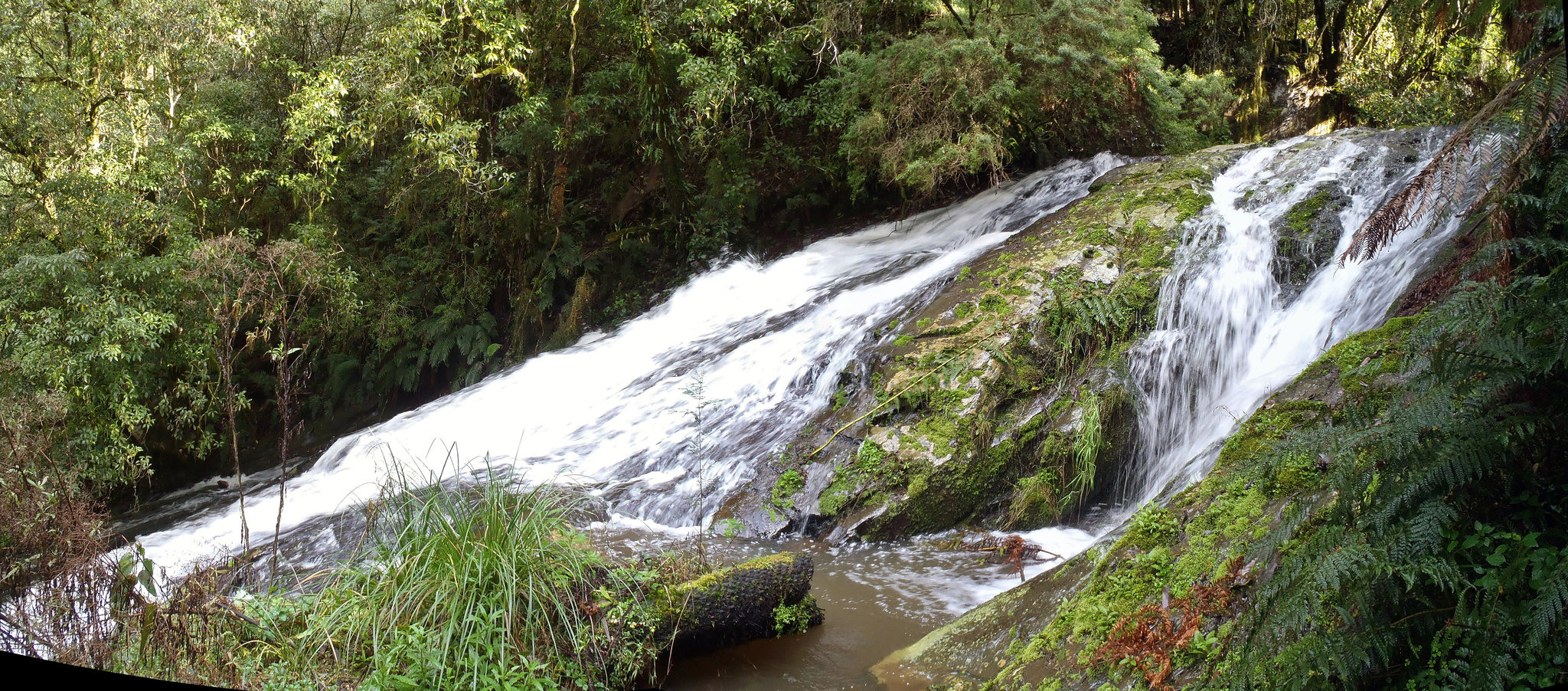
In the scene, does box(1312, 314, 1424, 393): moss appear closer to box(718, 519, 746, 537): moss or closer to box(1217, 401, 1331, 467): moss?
box(1217, 401, 1331, 467): moss

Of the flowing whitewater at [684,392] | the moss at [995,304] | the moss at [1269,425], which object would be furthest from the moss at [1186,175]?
the moss at [1269,425]

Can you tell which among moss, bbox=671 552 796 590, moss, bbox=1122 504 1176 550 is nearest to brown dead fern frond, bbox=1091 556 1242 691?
moss, bbox=1122 504 1176 550

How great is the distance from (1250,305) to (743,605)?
427 centimetres

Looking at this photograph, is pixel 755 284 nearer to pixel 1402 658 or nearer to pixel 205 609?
pixel 205 609

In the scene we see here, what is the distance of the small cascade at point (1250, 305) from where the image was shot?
5.47 m

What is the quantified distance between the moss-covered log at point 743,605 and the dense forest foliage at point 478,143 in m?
4.61

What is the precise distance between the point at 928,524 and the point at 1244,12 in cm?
1022

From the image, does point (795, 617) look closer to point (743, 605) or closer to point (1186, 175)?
point (743, 605)

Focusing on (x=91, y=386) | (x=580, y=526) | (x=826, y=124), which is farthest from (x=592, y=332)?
(x=580, y=526)

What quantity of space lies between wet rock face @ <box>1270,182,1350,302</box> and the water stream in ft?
0.23

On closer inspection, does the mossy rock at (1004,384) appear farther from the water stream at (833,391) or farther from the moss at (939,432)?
the water stream at (833,391)

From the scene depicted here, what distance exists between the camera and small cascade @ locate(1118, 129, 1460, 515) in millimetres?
5473

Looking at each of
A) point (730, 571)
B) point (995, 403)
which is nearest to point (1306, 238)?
point (995, 403)

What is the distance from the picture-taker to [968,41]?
8.75 meters
